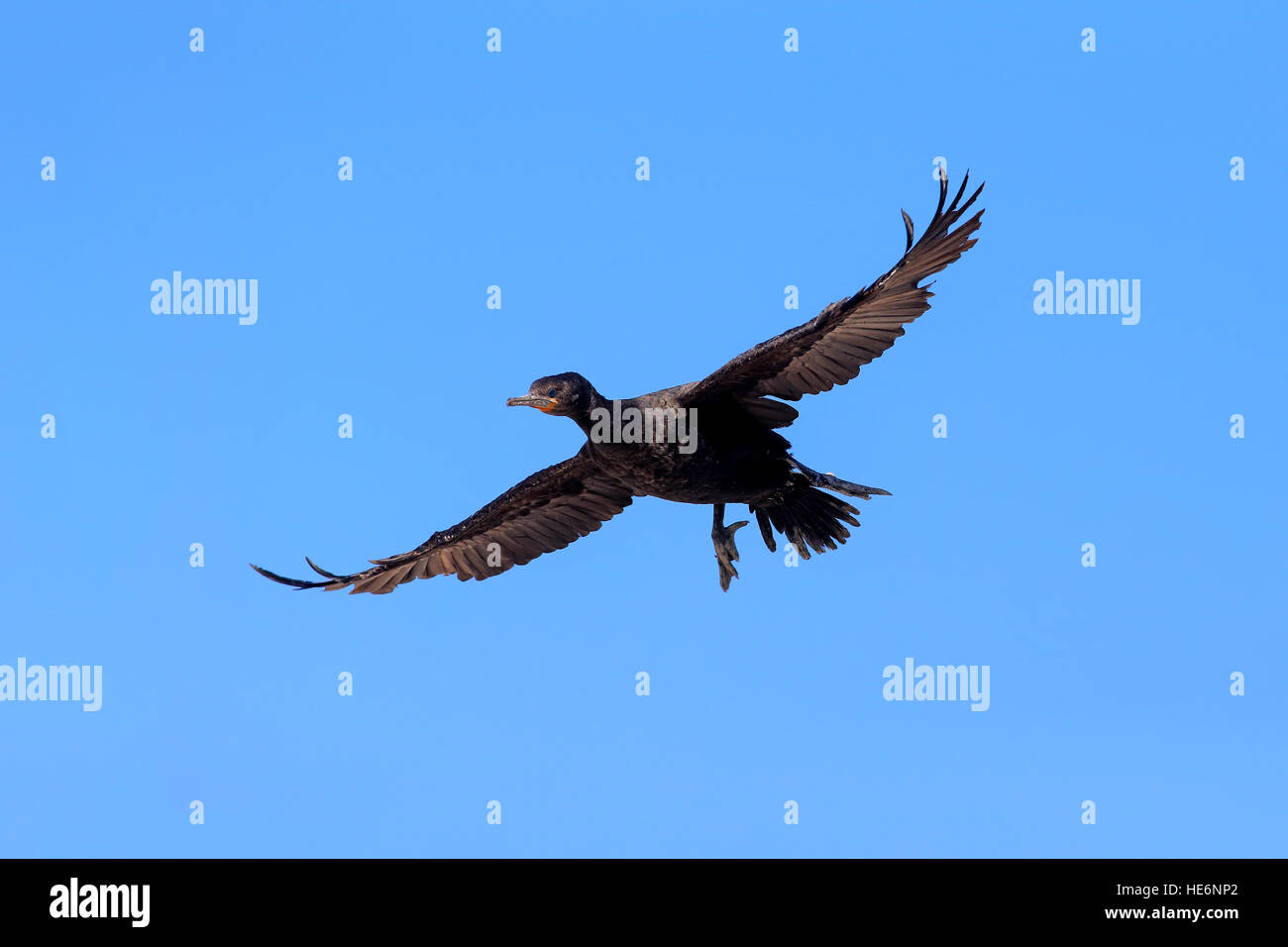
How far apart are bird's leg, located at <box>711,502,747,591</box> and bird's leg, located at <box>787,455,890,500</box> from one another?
2.53 feet

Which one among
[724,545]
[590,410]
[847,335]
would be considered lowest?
[724,545]

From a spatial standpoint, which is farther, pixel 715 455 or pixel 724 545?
pixel 724 545

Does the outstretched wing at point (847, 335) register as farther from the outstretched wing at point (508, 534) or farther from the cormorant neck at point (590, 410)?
the outstretched wing at point (508, 534)

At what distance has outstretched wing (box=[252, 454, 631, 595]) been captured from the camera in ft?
45.1

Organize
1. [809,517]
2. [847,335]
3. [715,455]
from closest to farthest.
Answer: [847,335] < [715,455] < [809,517]

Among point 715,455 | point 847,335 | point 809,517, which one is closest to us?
point 847,335

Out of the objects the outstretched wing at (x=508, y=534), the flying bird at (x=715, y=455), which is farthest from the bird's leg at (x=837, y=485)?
the outstretched wing at (x=508, y=534)

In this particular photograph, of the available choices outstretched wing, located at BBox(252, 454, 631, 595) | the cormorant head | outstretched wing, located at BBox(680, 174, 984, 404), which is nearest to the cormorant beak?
the cormorant head

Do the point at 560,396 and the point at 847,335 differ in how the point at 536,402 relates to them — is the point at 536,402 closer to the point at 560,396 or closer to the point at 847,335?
the point at 560,396

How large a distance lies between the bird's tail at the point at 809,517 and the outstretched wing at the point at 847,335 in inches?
37.0

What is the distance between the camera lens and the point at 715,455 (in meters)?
12.6

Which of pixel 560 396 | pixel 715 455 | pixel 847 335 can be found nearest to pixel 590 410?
pixel 560 396

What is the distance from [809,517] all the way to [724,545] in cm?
78
